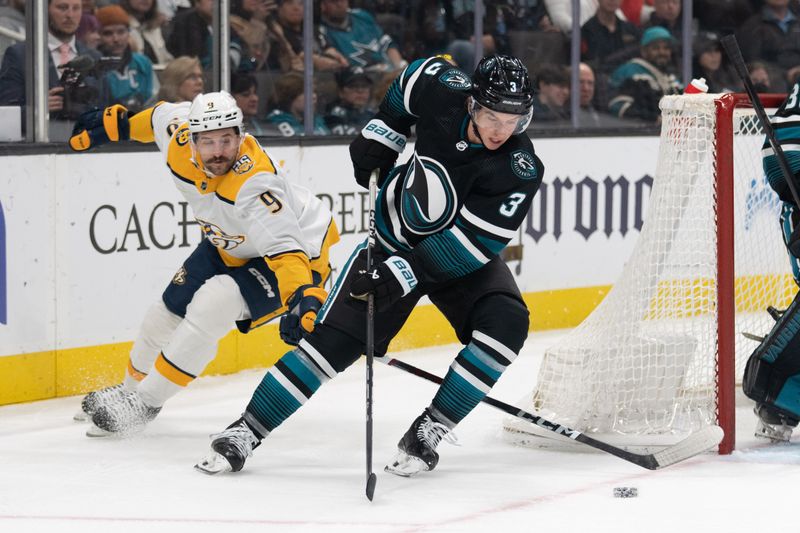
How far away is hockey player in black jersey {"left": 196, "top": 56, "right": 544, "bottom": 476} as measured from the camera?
3633 mm

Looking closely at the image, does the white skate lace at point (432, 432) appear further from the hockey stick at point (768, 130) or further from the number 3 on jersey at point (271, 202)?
the hockey stick at point (768, 130)

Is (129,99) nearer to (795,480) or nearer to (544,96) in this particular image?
(544,96)

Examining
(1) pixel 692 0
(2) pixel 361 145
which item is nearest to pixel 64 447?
(2) pixel 361 145

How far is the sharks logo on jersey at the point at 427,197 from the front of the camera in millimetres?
3693

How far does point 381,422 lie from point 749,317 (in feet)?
4.50

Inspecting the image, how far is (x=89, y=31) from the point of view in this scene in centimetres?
507

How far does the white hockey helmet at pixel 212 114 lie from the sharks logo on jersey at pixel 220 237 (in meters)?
0.32

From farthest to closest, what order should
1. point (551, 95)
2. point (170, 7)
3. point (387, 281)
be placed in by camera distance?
point (551, 95)
point (170, 7)
point (387, 281)

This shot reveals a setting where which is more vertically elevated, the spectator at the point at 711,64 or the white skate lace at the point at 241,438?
the spectator at the point at 711,64

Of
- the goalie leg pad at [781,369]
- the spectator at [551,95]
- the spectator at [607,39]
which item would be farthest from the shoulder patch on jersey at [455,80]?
the spectator at [607,39]

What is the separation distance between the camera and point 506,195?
365 cm

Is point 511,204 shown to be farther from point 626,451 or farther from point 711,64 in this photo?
point 711,64

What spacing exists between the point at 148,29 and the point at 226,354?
115cm

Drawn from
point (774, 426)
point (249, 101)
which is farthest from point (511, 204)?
point (249, 101)
